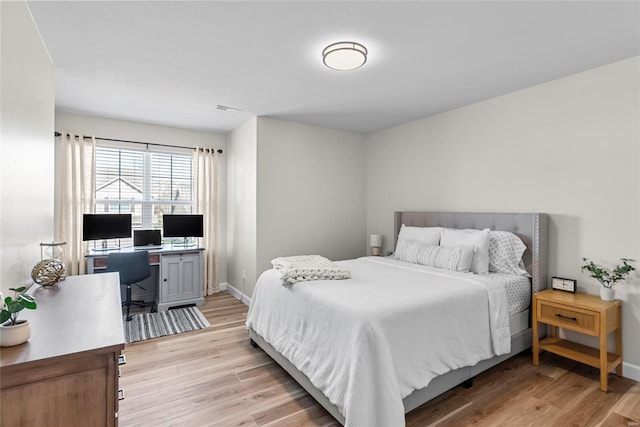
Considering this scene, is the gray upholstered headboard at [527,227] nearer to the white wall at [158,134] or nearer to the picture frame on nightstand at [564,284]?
the picture frame on nightstand at [564,284]

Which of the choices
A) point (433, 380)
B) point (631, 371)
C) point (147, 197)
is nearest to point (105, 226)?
point (147, 197)

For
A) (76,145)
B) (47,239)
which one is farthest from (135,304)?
(76,145)

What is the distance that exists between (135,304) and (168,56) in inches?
125

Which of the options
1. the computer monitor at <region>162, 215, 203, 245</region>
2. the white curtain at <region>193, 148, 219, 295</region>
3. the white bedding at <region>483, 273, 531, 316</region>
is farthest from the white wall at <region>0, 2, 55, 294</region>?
the white bedding at <region>483, 273, 531, 316</region>

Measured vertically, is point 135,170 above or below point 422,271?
above

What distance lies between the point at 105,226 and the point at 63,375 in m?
3.46

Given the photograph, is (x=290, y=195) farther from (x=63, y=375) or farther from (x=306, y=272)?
(x=63, y=375)

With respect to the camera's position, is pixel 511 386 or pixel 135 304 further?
pixel 135 304

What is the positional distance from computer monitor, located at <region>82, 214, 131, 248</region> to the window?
282 mm

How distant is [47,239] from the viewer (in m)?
2.46

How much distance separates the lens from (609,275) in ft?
8.23

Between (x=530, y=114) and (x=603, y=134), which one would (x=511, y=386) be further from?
(x=530, y=114)

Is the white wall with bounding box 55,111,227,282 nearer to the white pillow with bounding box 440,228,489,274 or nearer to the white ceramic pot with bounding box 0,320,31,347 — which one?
the white pillow with bounding box 440,228,489,274

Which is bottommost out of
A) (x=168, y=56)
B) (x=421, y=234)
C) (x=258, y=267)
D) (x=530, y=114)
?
(x=258, y=267)
